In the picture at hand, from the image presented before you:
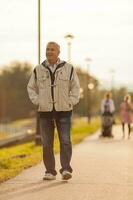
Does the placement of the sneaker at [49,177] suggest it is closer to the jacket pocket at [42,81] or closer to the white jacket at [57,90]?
the white jacket at [57,90]

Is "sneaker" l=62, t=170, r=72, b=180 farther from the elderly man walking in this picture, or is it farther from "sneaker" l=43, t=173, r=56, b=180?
"sneaker" l=43, t=173, r=56, b=180

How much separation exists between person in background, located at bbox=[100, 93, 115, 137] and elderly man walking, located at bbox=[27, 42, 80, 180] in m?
15.6

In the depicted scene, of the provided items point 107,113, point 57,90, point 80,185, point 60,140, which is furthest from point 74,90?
point 107,113

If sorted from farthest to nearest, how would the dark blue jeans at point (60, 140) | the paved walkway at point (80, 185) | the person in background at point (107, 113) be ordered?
the person in background at point (107, 113) < the dark blue jeans at point (60, 140) < the paved walkway at point (80, 185)

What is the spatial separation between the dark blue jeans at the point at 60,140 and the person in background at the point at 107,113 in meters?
15.6

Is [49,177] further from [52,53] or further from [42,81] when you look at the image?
[52,53]

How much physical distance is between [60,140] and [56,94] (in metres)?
0.70

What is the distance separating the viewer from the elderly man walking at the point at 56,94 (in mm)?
10047

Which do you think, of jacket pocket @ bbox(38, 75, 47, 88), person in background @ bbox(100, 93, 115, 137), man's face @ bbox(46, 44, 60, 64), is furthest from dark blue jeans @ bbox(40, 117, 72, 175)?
person in background @ bbox(100, 93, 115, 137)

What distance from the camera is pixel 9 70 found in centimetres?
12025

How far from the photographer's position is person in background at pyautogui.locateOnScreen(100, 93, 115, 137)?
2609cm

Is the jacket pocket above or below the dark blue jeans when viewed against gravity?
above

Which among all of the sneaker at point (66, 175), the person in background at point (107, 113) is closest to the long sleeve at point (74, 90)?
the sneaker at point (66, 175)

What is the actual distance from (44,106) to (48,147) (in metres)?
0.65
